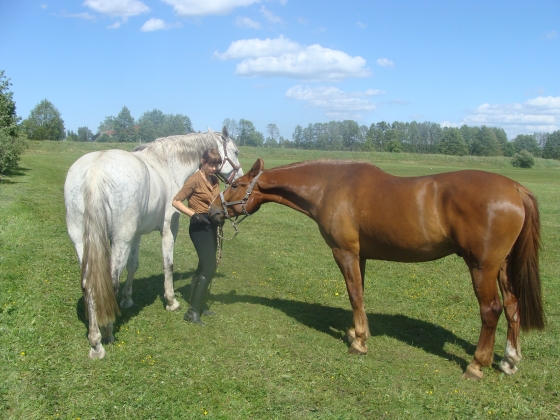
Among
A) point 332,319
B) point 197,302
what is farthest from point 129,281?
point 332,319

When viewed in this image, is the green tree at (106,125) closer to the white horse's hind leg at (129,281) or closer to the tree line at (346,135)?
the tree line at (346,135)

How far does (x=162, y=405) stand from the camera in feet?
13.1

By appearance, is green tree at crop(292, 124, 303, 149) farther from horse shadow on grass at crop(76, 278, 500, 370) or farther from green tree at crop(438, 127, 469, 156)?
horse shadow on grass at crop(76, 278, 500, 370)

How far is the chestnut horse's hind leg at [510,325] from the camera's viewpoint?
15.9ft

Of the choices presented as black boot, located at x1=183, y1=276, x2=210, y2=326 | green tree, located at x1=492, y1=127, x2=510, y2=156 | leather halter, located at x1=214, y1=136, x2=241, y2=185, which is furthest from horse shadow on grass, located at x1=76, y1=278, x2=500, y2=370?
green tree, located at x1=492, y1=127, x2=510, y2=156

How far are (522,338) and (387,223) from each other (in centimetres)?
245

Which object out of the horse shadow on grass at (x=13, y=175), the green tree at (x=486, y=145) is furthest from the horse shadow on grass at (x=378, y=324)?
the green tree at (x=486, y=145)

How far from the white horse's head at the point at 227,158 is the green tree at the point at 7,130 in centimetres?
1949

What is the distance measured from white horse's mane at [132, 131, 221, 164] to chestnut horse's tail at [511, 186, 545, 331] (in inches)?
173

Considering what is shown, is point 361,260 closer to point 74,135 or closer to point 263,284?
point 263,284

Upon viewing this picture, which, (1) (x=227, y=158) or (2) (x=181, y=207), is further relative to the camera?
(1) (x=227, y=158)

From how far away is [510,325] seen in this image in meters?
4.95

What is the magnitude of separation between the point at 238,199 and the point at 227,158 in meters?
1.42

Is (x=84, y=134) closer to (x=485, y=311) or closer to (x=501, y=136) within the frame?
(x=501, y=136)
